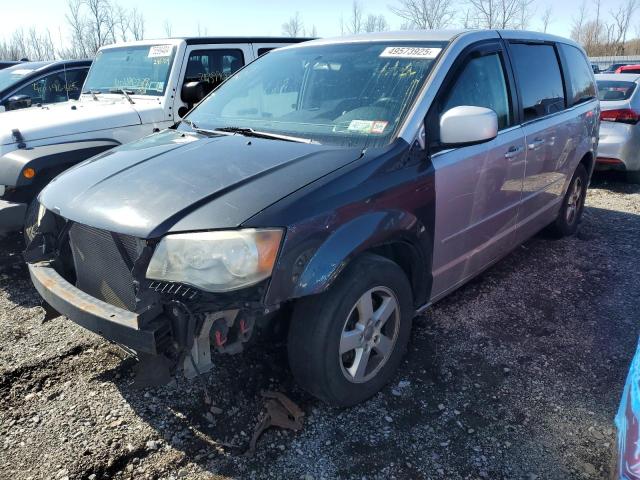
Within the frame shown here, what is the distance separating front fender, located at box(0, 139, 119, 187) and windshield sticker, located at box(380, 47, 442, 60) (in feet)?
9.07

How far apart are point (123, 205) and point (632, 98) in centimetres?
728

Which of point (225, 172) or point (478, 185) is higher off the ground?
point (225, 172)

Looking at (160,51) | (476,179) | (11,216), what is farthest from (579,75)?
(11,216)

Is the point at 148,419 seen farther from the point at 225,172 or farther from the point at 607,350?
the point at 607,350

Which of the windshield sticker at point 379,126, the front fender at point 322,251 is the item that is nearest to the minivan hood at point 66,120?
the windshield sticker at point 379,126

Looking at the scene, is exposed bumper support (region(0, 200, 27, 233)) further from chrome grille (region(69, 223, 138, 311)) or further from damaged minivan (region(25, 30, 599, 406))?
chrome grille (region(69, 223, 138, 311))

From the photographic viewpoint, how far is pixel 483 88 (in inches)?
131

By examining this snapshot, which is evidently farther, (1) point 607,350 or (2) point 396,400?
(1) point 607,350

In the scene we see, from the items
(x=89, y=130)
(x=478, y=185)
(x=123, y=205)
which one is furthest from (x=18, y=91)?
(x=478, y=185)

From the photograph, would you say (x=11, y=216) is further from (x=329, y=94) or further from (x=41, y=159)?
(x=329, y=94)

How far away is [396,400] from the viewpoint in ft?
9.11

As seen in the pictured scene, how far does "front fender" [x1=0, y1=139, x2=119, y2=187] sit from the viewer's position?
412cm

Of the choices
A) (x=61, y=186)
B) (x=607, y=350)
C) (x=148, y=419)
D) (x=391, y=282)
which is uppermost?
(x=61, y=186)

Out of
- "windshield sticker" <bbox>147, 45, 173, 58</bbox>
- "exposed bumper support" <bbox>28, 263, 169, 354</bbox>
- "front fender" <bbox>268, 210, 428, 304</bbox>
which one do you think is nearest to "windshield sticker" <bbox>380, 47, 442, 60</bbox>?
"front fender" <bbox>268, 210, 428, 304</bbox>
